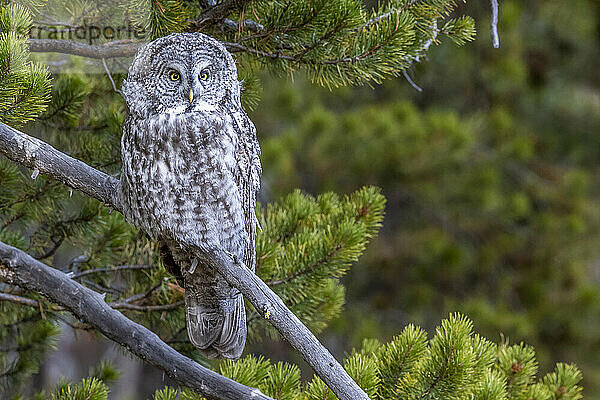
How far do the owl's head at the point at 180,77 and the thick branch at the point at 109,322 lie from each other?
49cm

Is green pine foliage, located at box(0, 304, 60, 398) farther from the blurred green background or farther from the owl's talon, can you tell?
the blurred green background

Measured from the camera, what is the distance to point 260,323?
205 cm

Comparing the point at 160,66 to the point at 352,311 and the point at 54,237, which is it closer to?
the point at 54,237

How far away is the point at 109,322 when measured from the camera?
1.66 meters

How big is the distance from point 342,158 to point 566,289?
1993mm

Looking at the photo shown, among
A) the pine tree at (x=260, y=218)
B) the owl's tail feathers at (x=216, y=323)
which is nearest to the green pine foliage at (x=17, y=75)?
the pine tree at (x=260, y=218)

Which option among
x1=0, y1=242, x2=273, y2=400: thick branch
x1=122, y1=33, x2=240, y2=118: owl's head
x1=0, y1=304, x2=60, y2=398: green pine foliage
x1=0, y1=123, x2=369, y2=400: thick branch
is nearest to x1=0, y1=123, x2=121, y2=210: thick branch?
x1=0, y1=123, x2=369, y2=400: thick branch

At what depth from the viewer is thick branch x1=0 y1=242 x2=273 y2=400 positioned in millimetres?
1591

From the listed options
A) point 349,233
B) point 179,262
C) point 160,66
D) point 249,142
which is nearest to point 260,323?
point 349,233

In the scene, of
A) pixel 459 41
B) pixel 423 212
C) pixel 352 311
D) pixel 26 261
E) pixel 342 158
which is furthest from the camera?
pixel 423 212

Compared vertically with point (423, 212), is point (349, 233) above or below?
below

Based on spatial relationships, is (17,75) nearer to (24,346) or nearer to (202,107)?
(202,107)

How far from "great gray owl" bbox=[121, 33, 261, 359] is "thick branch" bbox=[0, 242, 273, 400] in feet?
0.86

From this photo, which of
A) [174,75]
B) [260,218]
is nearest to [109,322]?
[260,218]
